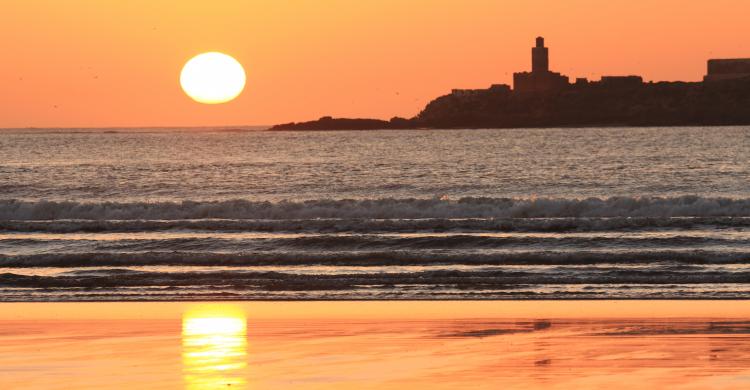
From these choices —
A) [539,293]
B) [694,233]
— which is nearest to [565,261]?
[539,293]

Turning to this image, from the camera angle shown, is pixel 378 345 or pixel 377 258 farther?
pixel 377 258

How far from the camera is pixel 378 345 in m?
14.0

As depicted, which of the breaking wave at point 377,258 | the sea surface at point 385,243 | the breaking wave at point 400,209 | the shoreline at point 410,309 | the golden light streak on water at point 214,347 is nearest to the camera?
the golden light streak on water at point 214,347

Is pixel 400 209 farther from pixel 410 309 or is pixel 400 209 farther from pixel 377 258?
pixel 410 309

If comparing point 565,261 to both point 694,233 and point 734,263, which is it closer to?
point 734,263

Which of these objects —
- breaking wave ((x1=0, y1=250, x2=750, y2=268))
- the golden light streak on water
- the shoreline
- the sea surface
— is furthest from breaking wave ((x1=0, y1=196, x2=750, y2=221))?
the golden light streak on water

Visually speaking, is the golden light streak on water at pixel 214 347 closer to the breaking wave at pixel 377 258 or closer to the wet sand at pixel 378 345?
the wet sand at pixel 378 345

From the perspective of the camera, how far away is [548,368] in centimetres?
1238

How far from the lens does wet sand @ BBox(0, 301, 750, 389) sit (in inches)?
468

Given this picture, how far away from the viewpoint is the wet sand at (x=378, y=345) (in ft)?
39.0

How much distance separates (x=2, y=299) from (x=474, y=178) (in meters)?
47.9

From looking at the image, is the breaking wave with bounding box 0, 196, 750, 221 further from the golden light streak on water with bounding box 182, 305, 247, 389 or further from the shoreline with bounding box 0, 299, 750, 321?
the golden light streak on water with bounding box 182, 305, 247, 389

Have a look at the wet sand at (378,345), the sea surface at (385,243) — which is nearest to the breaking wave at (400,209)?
the sea surface at (385,243)

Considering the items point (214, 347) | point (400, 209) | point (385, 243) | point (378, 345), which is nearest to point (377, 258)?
point (385, 243)
